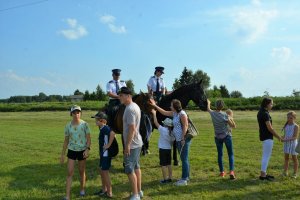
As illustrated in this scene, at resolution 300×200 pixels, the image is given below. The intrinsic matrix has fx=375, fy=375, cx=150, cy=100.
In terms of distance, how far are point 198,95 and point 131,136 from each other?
16.0 feet

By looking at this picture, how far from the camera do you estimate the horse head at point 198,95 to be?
452 inches

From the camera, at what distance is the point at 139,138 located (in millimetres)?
7531

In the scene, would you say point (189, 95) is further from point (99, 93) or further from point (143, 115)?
point (99, 93)

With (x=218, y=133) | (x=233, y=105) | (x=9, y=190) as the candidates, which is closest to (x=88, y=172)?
(x=9, y=190)

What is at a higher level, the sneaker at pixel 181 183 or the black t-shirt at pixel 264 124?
the black t-shirt at pixel 264 124

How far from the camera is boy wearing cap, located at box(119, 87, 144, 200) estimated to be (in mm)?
7137

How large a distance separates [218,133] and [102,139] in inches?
129

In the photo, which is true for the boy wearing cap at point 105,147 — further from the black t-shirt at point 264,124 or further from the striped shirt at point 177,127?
the black t-shirt at point 264,124

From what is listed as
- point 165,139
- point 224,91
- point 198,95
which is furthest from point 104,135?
point 224,91

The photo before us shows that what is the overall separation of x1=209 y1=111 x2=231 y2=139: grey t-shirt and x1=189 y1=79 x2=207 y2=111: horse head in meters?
1.57

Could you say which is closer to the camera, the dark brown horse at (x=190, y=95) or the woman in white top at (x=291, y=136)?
the woman in white top at (x=291, y=136)

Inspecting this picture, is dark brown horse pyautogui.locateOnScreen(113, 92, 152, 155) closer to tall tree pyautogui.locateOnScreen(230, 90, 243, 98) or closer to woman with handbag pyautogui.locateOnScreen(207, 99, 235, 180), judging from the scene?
woman with handbag pyautogui.locateOnScreen(207, 99, 235, 180)

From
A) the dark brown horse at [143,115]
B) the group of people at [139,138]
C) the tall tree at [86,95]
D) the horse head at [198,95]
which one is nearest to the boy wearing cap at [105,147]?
the group of people at [139,138]

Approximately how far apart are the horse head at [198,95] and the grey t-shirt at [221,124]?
1.57m
